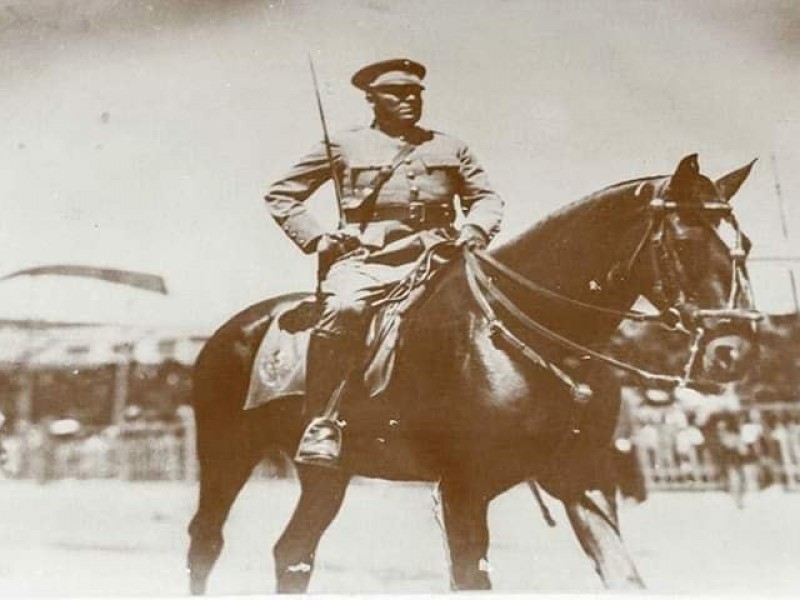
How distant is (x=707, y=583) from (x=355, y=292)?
207 centimetres

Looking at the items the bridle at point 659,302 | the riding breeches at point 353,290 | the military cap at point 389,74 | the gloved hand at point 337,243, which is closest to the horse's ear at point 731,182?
the bridle at point 659,302

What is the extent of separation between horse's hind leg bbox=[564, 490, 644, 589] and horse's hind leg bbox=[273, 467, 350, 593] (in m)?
1.07

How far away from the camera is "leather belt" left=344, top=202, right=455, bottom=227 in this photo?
4.57 m

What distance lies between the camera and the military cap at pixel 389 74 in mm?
4922

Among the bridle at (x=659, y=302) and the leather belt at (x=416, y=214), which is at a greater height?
the leather belt at (x=416, y=214)

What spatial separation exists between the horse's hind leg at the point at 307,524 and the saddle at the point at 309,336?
409mm

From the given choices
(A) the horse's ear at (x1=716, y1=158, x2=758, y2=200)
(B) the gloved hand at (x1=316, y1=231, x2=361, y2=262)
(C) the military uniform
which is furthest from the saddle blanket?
(A) the horse's ear at (x1=716, y1=158, x2=758, y2=200)

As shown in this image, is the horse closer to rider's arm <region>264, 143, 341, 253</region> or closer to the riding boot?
the riding boot

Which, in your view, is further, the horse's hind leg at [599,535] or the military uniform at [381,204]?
the military uniform at [381,204]

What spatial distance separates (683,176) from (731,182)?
45 centimetres

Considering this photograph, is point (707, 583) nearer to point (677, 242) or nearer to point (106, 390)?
point (677, 242)

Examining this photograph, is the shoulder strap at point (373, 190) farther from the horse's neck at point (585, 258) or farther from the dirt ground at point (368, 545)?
the dirt ground at point (368, 545)

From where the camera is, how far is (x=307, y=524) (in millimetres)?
4293

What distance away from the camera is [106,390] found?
457 cm
